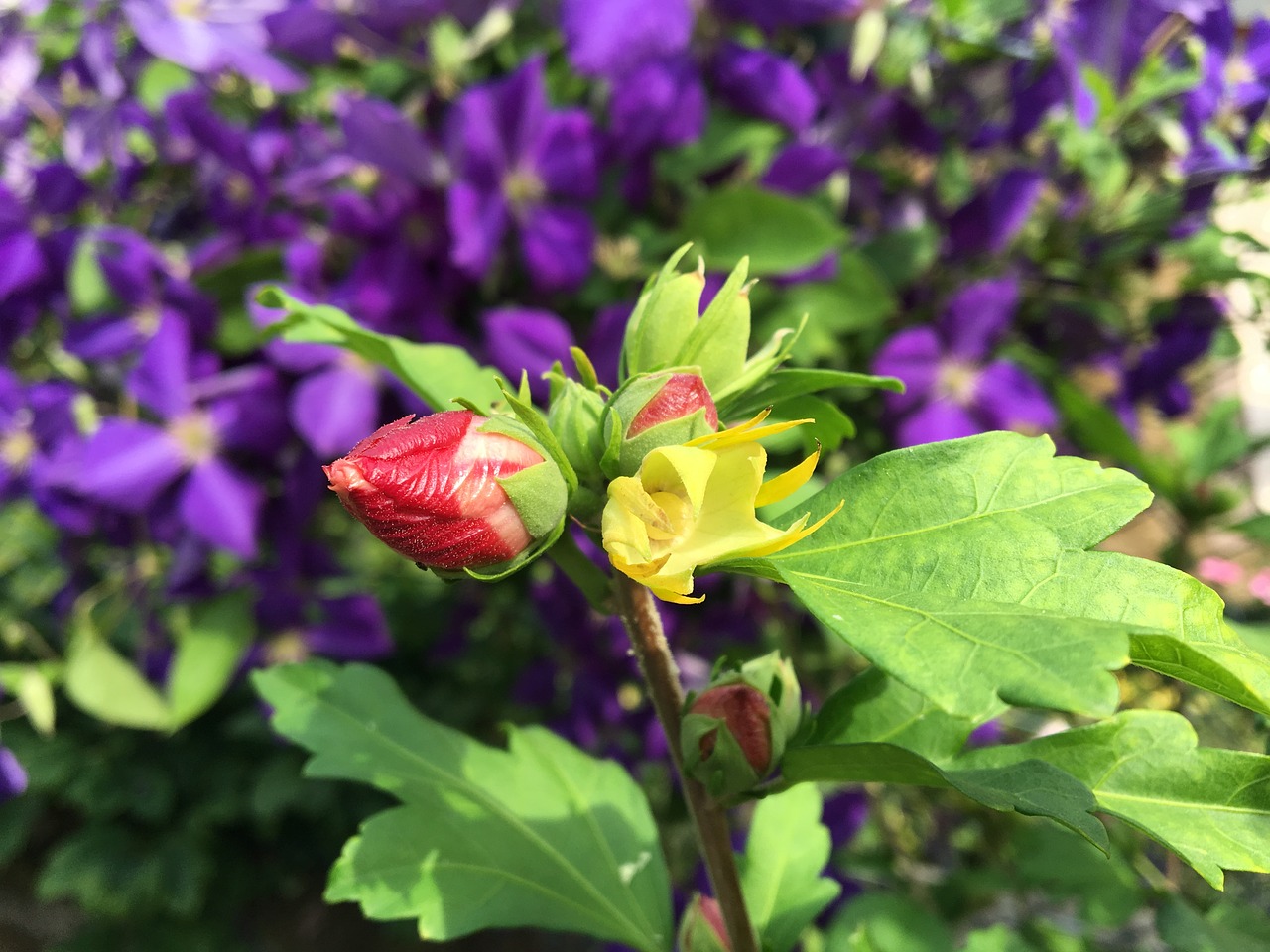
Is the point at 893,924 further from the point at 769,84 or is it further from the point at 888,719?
the point at 769,84

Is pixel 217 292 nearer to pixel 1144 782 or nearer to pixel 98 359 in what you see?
pixel 98 359

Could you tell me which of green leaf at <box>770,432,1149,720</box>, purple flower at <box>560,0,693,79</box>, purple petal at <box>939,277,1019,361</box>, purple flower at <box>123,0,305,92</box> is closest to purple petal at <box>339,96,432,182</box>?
purple flower at <box>560,0,693,79</box>

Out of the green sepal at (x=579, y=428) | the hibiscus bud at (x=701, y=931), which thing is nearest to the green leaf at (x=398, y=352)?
the green sepal at (x=579, y=428)

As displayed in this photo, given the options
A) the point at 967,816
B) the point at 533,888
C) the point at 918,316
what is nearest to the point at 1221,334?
the point at 918,316

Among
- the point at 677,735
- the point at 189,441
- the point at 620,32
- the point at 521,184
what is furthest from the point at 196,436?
the point at 677,735

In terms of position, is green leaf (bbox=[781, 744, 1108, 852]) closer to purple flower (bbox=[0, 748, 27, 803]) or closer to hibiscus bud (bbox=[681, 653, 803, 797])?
hibiscus bud (bbox=[681, 653, 803, 797])

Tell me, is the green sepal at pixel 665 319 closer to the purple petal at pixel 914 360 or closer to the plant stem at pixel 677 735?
the plant stem at pixel 677 735
